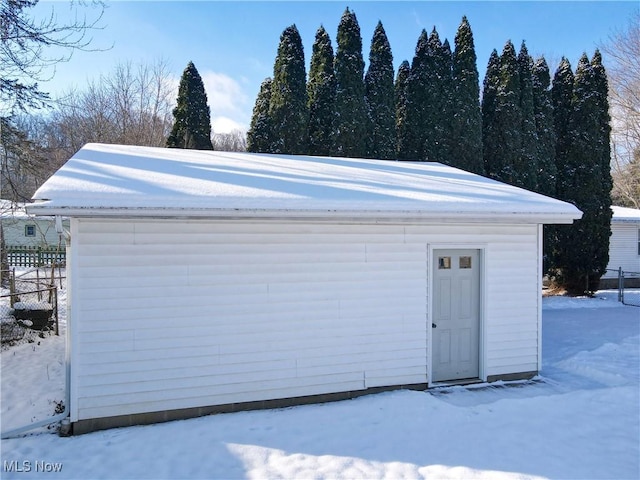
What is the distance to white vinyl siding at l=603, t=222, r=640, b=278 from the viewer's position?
1870 centimetres

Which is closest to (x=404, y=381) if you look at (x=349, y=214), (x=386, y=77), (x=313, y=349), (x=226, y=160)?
(x=313, y=349)

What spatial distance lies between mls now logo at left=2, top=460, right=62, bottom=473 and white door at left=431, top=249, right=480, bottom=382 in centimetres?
478

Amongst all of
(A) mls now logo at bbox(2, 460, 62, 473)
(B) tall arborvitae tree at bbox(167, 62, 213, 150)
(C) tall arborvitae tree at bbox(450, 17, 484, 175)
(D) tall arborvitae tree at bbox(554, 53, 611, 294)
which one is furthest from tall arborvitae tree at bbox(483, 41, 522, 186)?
(A) mls now logo at bbox(2, 460, 62, 473)

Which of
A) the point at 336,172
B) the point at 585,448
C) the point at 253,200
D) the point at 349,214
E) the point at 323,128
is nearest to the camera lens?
the point at 585,448

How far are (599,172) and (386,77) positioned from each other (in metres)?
8.43

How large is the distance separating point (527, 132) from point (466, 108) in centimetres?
244

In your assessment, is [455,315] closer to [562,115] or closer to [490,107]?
[490,107]

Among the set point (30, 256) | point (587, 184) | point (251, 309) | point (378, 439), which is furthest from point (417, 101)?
point (30, 256)

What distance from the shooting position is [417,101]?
16891 millimetres

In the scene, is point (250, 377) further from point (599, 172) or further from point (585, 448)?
point (599, 172)

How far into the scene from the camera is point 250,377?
5648 millimetres

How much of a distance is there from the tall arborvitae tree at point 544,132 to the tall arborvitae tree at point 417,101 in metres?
4.11

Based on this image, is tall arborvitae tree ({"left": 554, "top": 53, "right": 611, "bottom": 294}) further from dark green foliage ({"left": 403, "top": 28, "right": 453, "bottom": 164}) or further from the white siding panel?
the white siding panel

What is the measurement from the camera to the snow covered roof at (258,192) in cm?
481
